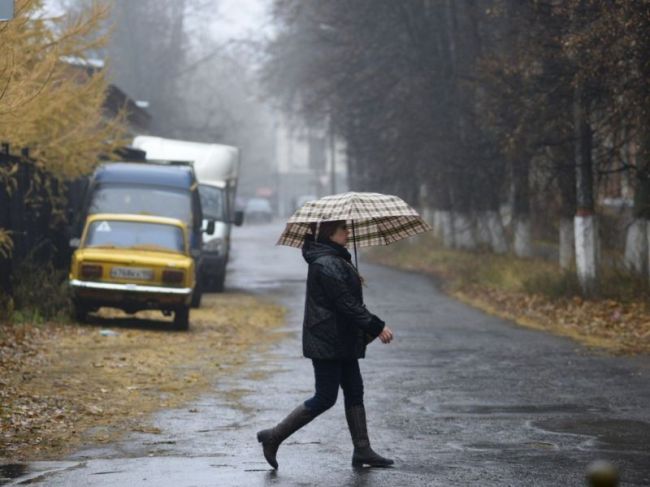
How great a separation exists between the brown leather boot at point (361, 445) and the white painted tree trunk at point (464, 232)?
2982 cm

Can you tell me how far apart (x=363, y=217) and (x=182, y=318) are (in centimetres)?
1227

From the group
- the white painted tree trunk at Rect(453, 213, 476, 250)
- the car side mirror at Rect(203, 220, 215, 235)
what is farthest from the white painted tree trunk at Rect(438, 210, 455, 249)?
the car side mirror at Rect(203, 220, 215, 235)

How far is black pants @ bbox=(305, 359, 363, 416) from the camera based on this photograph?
30.2 ft

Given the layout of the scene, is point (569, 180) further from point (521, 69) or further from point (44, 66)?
point (44, 66)

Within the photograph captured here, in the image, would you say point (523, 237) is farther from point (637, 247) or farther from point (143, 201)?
point (143, 201)

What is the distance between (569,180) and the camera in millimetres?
26641

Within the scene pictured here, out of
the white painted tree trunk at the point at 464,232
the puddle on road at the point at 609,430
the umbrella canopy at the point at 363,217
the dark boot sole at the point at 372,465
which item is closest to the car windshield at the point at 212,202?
the white painted tree trunk at the point at 464,232

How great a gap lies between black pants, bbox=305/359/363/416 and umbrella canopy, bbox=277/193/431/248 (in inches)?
34.9

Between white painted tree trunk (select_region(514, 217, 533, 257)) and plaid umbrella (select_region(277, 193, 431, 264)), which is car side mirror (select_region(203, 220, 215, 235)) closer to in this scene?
white painted tree trunk (select_region(514, 217, 533, 257))

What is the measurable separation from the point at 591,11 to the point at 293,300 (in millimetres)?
10059

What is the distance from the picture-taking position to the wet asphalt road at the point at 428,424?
8781mm

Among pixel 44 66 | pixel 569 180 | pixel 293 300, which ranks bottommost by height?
pixel 293 300

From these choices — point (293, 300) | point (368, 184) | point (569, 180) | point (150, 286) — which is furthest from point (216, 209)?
point (368, 184)

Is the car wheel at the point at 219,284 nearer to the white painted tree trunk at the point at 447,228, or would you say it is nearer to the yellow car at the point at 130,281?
the yellow car at the point at 130,281
